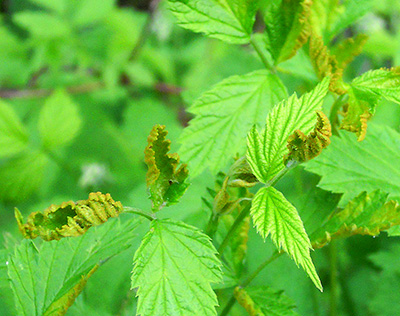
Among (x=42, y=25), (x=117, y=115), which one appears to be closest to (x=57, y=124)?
(x=42, y=25)

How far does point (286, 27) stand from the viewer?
0.92 metres

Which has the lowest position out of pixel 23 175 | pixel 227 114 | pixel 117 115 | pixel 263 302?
pixel 263 302

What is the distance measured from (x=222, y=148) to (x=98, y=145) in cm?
168

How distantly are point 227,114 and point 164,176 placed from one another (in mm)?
311

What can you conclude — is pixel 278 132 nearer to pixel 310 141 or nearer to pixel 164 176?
pixel 310 141

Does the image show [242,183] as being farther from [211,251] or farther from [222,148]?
[222,148]

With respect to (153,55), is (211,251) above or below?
below

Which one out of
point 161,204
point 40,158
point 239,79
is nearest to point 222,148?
point 239,79

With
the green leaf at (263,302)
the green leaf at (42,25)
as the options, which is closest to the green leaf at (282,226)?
the green leaf at (263,302)

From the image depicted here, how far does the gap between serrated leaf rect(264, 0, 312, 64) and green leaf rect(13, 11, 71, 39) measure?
1721 mm

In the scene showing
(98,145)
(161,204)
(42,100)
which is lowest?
(161,204)

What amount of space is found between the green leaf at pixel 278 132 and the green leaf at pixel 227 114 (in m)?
0.22

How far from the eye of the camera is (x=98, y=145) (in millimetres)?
2521

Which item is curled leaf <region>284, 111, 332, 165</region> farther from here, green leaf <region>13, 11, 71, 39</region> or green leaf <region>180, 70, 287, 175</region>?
green leaf <region>13, 11, 71, 39</region>
